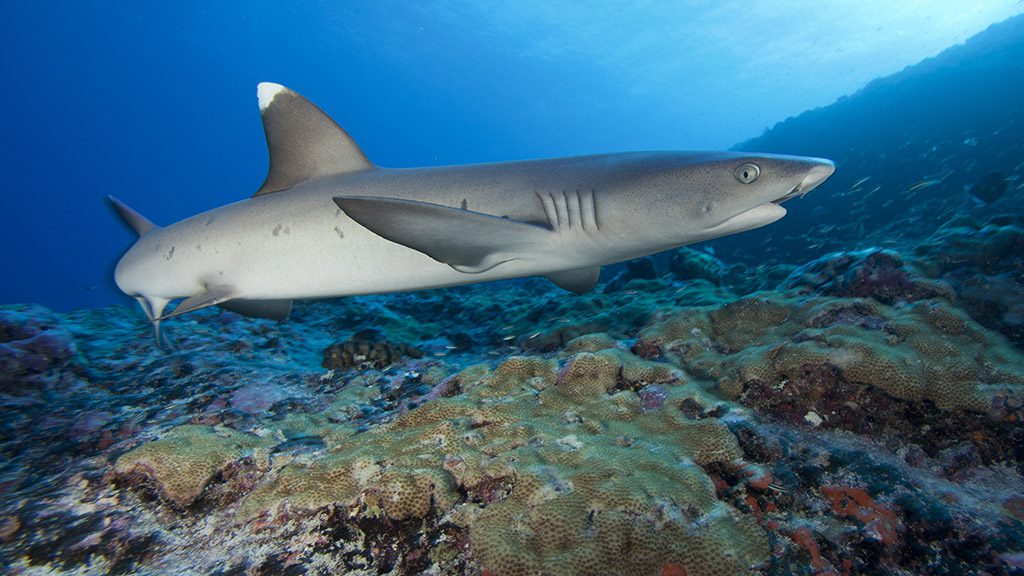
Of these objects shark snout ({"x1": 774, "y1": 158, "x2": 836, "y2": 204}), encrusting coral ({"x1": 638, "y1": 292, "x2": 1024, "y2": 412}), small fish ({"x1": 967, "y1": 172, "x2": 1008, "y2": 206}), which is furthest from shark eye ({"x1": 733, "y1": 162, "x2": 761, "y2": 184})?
small fish ({"x1": 967, "y1": 172, "x2": 1008, "y2": 206})

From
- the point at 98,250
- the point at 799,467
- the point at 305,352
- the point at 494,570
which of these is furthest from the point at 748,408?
the point at 98,250

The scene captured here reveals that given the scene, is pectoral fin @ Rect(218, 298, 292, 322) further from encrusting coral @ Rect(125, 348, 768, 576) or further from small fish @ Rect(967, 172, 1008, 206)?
small fish @ Rect(967, 172, 1008, 206)

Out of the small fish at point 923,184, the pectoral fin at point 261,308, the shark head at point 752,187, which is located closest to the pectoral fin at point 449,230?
the shark head at point 752,187

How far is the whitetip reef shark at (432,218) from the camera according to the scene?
265cm

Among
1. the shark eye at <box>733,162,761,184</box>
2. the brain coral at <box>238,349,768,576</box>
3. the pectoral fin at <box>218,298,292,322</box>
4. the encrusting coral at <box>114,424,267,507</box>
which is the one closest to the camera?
the brain coral at <box>238,349,768,576</box>

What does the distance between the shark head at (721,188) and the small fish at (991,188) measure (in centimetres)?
1346

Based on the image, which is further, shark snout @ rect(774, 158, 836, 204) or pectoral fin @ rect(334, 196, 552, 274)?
shark snout @ rect(774, 158, 836, 204)

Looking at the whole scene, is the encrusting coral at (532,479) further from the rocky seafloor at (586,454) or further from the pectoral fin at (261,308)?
the pectoral fin at (261,308)

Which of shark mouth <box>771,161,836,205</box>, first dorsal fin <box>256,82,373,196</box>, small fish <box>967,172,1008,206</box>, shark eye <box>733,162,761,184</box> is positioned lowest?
small fish <box>967,172,1008,206</box>

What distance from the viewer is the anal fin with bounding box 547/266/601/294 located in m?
3.87

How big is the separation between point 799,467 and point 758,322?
2280mm

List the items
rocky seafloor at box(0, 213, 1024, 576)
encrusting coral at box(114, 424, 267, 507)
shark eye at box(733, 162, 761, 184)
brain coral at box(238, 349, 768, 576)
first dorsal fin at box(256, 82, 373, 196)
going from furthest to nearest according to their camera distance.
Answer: first dorsal fin at box(256, 82, 373, 196)
shark eye at box(733, 162, 761, 184)
encrusting coral at box(114, 424, 267, 507)
rocky seafloor at box(0, 213, 1024, 576)
brain coral at box(238, 349, 768, 576)

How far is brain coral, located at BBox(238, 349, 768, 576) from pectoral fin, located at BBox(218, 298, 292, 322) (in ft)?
7.11

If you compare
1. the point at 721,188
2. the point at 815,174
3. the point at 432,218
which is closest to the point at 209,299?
the point at 432,218
